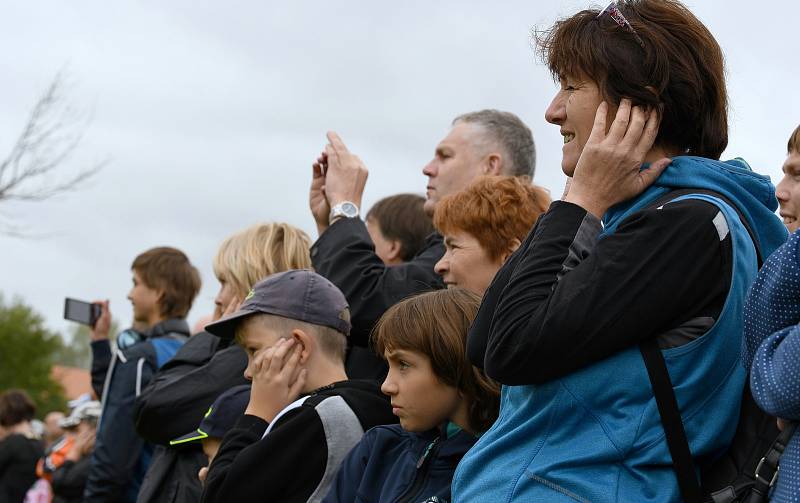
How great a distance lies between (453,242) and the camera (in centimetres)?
381

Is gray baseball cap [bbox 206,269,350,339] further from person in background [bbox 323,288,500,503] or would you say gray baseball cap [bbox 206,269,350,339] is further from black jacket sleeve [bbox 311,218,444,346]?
person in background [bbox 323,288,500,503]

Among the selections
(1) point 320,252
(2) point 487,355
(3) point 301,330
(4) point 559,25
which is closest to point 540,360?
(2) point 487,355

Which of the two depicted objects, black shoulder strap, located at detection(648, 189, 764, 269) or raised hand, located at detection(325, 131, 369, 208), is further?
raised hand, located at detection(325, 131, 369, 208)

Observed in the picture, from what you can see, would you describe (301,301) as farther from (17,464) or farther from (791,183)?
(17,464)

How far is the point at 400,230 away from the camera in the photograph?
523 cm

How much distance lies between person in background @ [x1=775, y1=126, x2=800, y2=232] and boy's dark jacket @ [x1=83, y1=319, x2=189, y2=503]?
3.56 m

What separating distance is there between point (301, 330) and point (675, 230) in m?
1.99

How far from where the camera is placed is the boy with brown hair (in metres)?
5.77

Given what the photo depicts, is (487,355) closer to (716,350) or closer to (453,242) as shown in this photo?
(716,350)

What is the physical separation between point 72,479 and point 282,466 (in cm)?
478

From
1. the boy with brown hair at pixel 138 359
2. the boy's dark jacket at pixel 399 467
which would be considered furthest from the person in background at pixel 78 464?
the boy's dark jacket at pixel 399 467

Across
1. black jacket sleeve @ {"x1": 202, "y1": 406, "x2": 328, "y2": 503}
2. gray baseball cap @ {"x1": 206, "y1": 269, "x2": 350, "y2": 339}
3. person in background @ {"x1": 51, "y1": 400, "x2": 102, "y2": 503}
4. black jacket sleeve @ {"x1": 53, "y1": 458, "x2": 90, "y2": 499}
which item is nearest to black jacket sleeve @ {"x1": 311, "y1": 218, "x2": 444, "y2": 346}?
gray baseball cap @ {"x1": 206, "y1": 269, "x2": 350, "y2": 339}

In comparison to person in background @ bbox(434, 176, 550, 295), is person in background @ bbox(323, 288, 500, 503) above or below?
below

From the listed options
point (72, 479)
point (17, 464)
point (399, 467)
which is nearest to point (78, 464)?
point (72, 479)
